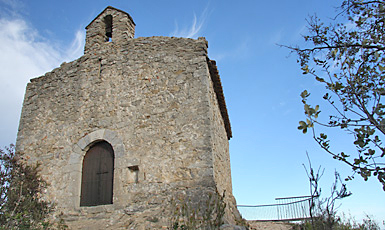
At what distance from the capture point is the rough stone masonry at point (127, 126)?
6.46 metres

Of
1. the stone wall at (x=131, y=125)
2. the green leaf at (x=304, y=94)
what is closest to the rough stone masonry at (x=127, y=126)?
the stone wall at (x=131, y=125)

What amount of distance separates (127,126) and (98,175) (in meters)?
1.22

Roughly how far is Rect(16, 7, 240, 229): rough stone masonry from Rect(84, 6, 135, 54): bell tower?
0.03m

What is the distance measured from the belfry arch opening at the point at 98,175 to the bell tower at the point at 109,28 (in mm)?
2668

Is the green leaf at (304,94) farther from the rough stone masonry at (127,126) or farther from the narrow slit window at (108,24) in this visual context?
the narrow slit window at (108,24)

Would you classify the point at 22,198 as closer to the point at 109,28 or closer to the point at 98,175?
the point at 98,175

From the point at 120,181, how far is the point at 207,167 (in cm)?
182

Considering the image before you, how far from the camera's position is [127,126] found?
23.7ft

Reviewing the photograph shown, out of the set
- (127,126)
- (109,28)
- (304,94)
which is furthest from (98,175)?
(304,94)

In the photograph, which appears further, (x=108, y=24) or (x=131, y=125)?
(x=108, y=24)

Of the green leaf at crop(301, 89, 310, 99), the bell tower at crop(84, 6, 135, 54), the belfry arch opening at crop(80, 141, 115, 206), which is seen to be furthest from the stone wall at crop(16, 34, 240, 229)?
the green leaf at crop(301, 89, 310, 99)

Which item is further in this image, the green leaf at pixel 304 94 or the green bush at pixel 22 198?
the green bush at pixel 22 198

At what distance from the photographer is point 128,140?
7082 mm

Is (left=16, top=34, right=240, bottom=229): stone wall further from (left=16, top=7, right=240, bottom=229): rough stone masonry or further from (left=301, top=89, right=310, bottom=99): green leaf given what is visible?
(left=301, top=89, right=310, bottom=99): green leaf
